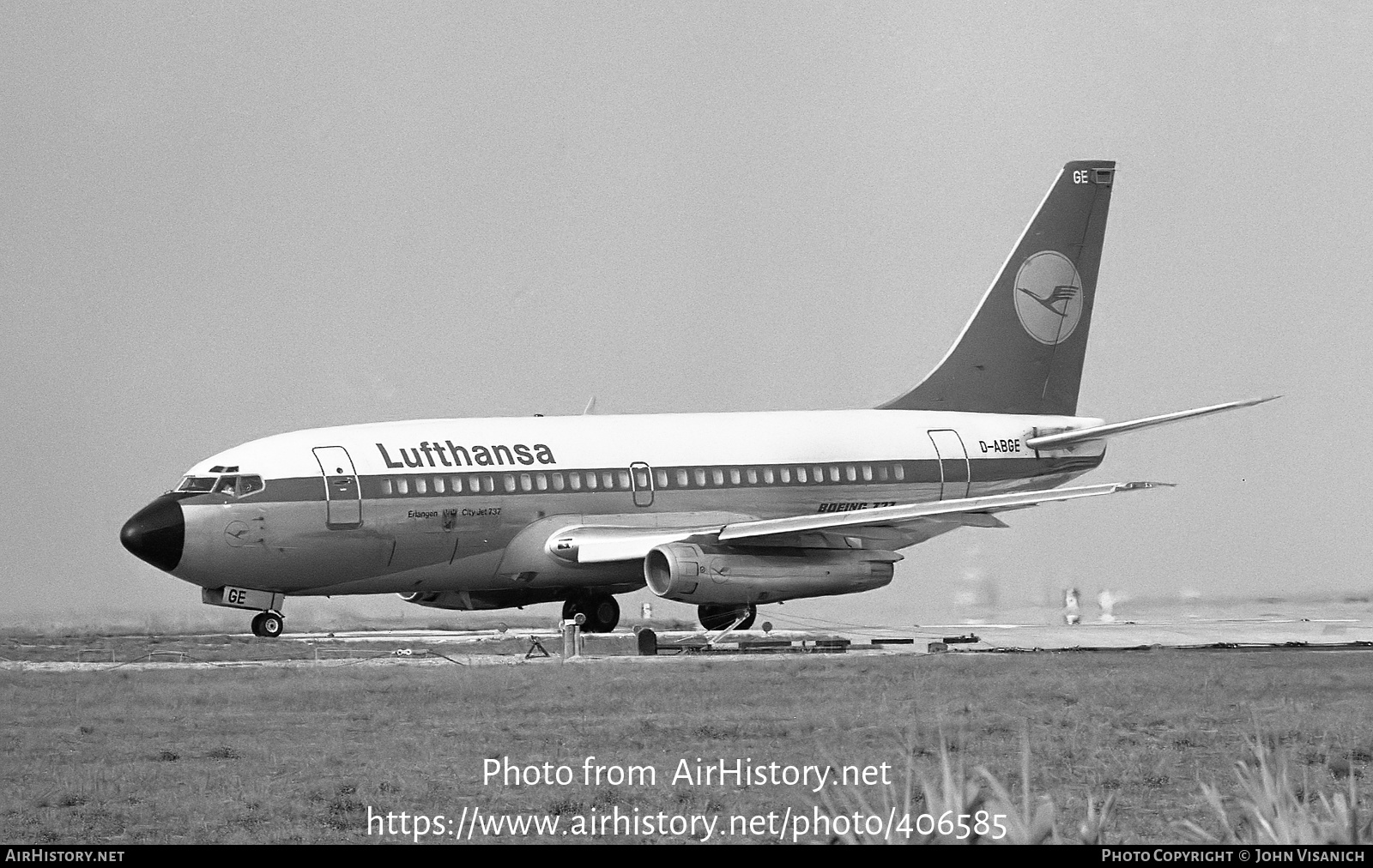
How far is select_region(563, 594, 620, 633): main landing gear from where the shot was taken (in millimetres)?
38125

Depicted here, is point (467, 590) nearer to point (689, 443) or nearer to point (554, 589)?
point (554, 589)

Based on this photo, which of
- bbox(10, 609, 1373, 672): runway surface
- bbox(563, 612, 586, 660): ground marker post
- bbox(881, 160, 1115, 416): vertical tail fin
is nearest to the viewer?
bbox(10, 609, 1373, 672): runway surface

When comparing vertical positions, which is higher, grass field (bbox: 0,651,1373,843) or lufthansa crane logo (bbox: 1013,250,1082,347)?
lufthansa crane logo (bbox: 1013,250,1082,347)

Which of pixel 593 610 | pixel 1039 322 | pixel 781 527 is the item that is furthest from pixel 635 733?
pixel 1039 322

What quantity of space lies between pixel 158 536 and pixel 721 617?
33.3ft

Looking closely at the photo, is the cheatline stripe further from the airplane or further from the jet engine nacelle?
A: the jet engine nacelle

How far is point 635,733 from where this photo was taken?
21641mm

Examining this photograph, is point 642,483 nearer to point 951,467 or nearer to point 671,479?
point 671,479

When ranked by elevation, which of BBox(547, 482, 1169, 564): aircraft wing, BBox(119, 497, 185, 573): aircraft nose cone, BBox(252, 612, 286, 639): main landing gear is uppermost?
BBox(547, 482, 1169, 564): aircraft wing

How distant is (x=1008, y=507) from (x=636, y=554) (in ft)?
20.1

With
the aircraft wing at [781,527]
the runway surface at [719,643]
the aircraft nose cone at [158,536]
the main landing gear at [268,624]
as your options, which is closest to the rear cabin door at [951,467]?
the runway surface at [719,643]

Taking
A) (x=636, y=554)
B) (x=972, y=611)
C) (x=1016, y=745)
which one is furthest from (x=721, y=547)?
(x=1016, y=745)

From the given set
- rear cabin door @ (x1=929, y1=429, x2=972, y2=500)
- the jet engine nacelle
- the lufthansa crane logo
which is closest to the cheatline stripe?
rear cabin door @ (x1=929, y1=429, x2=972, y2=500)

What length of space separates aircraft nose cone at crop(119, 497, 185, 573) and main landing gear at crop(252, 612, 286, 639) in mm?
1986
